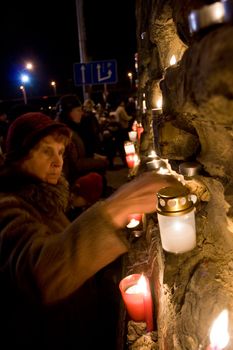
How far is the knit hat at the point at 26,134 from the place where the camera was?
2.19 metres

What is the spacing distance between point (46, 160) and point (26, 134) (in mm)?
223

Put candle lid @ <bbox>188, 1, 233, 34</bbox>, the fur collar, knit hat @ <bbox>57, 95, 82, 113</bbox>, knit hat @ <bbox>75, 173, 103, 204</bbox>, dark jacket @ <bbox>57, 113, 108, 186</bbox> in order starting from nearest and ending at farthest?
1. candle lid @ <bbox>188, 1, 233, 34</bbox>
2. the fur collar
3. knit hat @ <bbox>75, 173, 103, 204</bbox>
4. dark jacket @ <bbox>57, 113, 108, 186</bbox>
5. knit hat @ <bbox>57, 95, 82, 113</bbox>

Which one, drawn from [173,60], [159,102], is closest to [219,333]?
[173,60]

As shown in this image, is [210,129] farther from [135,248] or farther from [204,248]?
[135,248]

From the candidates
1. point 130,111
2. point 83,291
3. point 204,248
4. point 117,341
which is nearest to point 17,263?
point 83,291

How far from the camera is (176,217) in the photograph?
1.68 meters

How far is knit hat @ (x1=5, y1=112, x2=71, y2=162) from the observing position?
2186mm

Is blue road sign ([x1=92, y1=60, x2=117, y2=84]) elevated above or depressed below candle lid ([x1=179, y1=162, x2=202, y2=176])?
above

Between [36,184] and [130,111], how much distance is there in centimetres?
1422

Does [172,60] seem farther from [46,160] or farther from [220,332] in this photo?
[220,332]

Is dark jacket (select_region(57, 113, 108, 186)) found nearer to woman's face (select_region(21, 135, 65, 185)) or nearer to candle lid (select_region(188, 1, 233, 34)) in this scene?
woman's face (select_region(21, 135, 65, 185))

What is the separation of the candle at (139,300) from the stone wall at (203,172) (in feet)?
0.68

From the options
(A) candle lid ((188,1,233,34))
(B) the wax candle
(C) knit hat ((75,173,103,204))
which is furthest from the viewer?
(C) knit hat ((75,173,103,204))

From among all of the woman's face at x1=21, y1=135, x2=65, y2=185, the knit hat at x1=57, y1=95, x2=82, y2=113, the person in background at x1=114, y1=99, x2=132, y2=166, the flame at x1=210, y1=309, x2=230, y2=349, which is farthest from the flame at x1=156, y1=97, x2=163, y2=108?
the person in background at x1=114, y1=99, x2=132, y2=166
